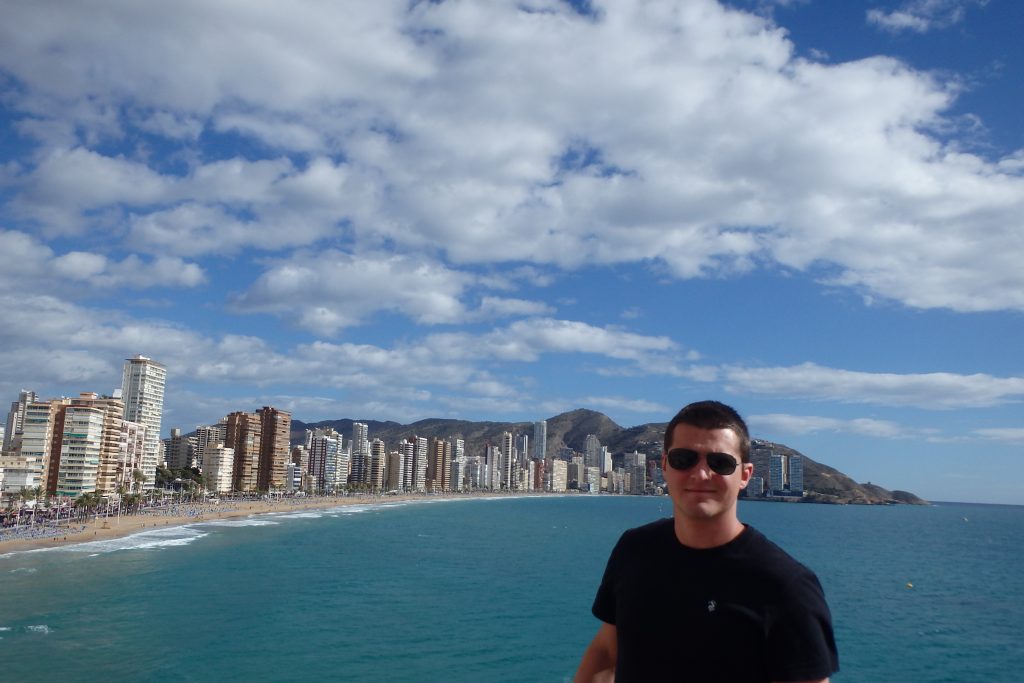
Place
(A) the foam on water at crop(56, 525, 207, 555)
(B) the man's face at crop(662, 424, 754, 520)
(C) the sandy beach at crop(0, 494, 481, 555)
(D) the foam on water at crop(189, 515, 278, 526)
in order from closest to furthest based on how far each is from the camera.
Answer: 1. (B) the man's face at crop(662, 424, 754, 520)
2. (A) the foam on water at crop(56, 525, 207, 555)
3. (C) the sandy beach at crop(0, 494, 481, 555)
4. (D) the foam on water at crop(189, 515, 278, 526)

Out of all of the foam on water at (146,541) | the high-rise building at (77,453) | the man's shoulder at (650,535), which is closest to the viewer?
the man's shoulder at (650,535)

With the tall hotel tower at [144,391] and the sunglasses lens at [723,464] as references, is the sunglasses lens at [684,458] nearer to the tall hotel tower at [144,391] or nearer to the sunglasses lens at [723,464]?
the sunglasses lens at [723,464]

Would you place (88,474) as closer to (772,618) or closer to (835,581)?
(835,581)

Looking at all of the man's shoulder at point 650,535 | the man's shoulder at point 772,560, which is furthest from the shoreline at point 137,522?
the man's shoulder at point 772,560

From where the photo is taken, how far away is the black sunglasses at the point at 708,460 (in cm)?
240

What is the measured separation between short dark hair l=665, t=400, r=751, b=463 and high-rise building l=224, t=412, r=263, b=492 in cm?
16083

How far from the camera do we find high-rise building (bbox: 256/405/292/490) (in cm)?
15800

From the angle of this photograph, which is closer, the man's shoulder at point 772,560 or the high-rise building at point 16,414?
the man's shoulder at point 772,560

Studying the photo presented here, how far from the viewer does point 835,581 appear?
2064 inches

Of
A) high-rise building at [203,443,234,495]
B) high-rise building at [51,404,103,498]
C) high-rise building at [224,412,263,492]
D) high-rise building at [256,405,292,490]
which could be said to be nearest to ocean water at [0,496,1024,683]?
high-rise building at [51,404,103,498]

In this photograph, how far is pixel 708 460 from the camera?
2.43m

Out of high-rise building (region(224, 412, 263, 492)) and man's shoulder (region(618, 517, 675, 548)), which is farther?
high-rise building (region(224, 412, 263, 492))

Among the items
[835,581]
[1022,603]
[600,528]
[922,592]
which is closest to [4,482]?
[600,528]

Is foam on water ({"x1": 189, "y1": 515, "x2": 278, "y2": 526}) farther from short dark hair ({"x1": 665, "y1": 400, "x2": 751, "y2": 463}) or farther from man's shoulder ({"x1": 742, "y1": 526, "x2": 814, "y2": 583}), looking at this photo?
man's shoulder ({"x1": 742, "y1": 526, "x2": 814, "y2": 583})
